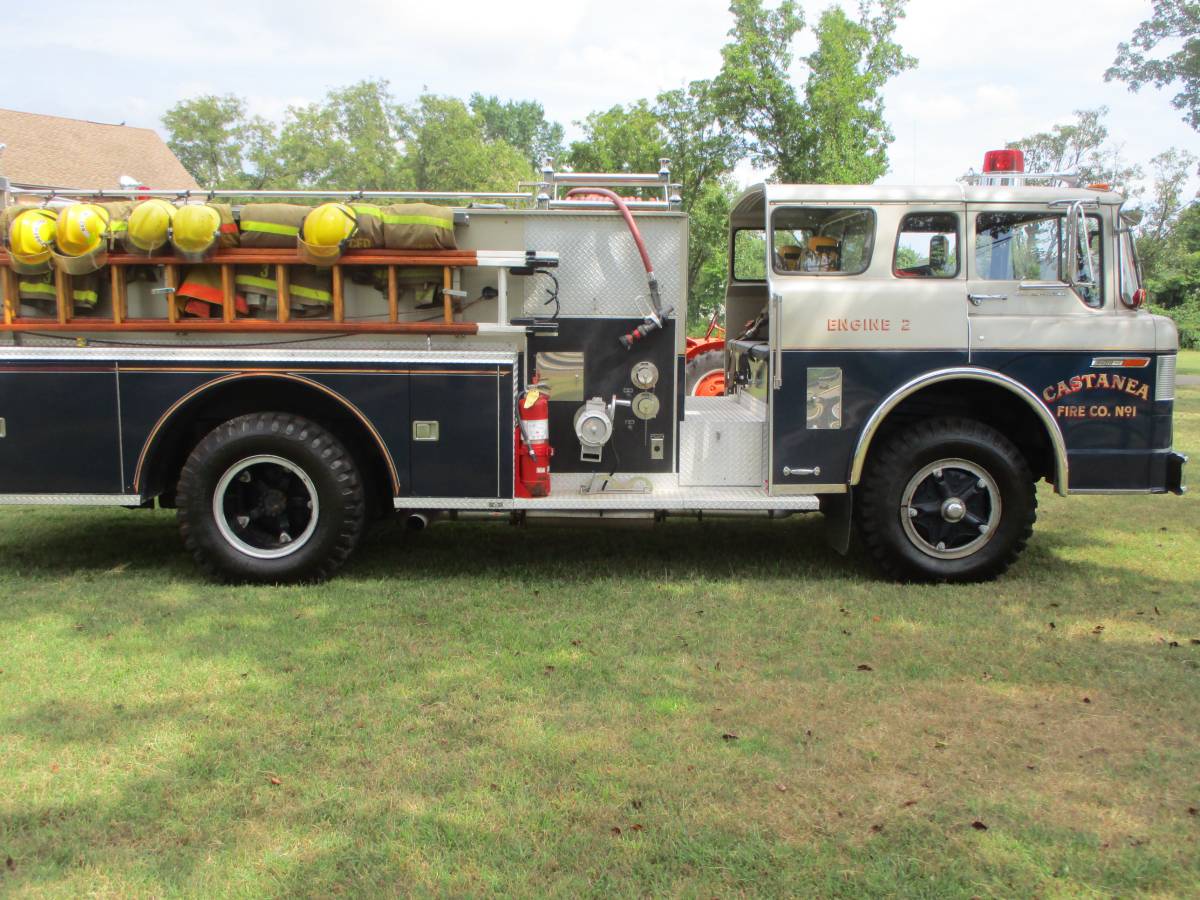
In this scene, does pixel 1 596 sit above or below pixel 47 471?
below

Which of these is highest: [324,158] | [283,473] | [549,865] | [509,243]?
[324,158]

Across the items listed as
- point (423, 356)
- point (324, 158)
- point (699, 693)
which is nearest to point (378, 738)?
point (699, 693)

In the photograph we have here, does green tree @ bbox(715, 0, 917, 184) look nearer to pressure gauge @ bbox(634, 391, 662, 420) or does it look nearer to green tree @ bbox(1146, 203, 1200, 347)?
pressure gauge @ bbox(634, 391, 662, 420)

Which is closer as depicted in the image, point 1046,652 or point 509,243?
point 1046,652

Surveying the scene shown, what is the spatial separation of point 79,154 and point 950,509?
1442 inches

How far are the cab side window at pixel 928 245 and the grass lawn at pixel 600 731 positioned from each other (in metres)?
1.99

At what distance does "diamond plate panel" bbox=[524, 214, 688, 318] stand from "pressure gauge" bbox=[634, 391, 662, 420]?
52 centimetres

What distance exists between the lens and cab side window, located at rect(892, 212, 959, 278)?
5.95 metres

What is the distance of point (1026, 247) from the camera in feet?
19.6

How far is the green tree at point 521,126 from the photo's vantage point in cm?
10875

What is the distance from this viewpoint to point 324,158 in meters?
54.7

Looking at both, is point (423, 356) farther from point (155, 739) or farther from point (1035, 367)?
point (1035, 367)

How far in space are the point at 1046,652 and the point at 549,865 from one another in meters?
3.08

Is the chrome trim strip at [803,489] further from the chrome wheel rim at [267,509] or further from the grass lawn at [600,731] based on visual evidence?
the chrome wheel rim at [267,509]
